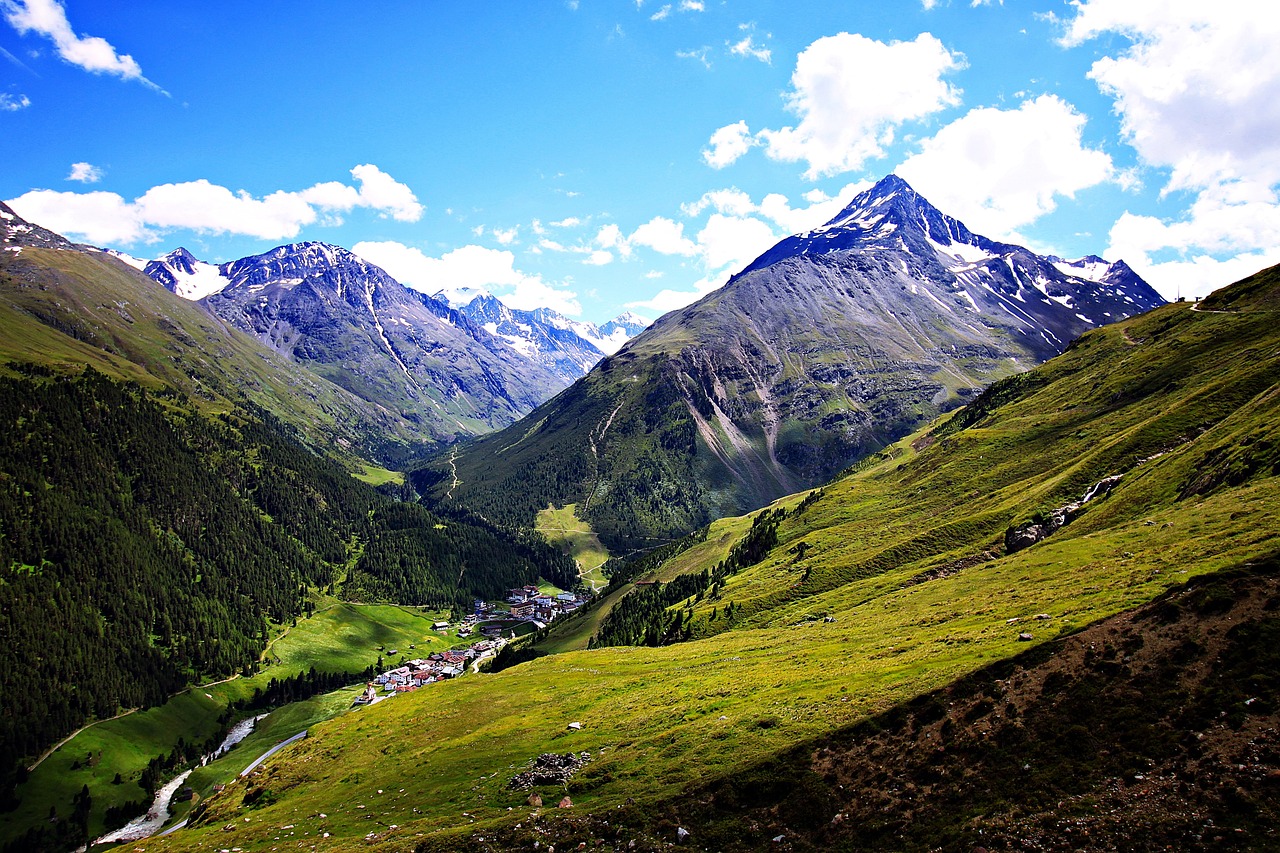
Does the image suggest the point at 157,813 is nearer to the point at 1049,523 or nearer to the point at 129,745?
the point at 129,745

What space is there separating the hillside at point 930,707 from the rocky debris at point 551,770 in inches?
22.1

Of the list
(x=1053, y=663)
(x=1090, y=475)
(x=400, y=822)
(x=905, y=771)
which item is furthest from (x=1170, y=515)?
(x=400, y=822)

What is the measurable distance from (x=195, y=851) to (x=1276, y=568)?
75.3 m

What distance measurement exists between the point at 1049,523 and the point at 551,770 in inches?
3245

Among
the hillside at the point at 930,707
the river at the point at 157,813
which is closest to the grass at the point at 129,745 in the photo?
the river at the point at 157,813

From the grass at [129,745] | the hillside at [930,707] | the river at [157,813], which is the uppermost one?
the hillside at [930,707]

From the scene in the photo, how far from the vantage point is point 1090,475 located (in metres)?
97.4

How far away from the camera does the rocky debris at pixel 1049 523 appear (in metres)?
88.1

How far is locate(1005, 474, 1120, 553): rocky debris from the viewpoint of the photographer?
88125 mm

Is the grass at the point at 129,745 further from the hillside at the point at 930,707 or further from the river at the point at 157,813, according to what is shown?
the hillside at the point at 930,707

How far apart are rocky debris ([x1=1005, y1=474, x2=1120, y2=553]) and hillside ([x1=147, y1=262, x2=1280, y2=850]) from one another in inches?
21.5

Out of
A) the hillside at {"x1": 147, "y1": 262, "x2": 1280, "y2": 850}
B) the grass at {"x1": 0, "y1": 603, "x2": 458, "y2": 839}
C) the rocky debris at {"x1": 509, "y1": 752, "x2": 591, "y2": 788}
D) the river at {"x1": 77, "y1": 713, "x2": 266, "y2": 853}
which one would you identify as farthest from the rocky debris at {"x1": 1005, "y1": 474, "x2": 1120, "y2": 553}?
the grass at {"x1": 0, "y1": 603, "x2": 458, "y2": 839}

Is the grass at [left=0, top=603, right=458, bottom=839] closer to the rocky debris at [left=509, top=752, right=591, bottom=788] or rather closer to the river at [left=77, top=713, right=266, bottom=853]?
the river at [left=77, top=713, right=266, bottom=853]

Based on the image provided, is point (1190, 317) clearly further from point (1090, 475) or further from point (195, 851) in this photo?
point (195, 851)
